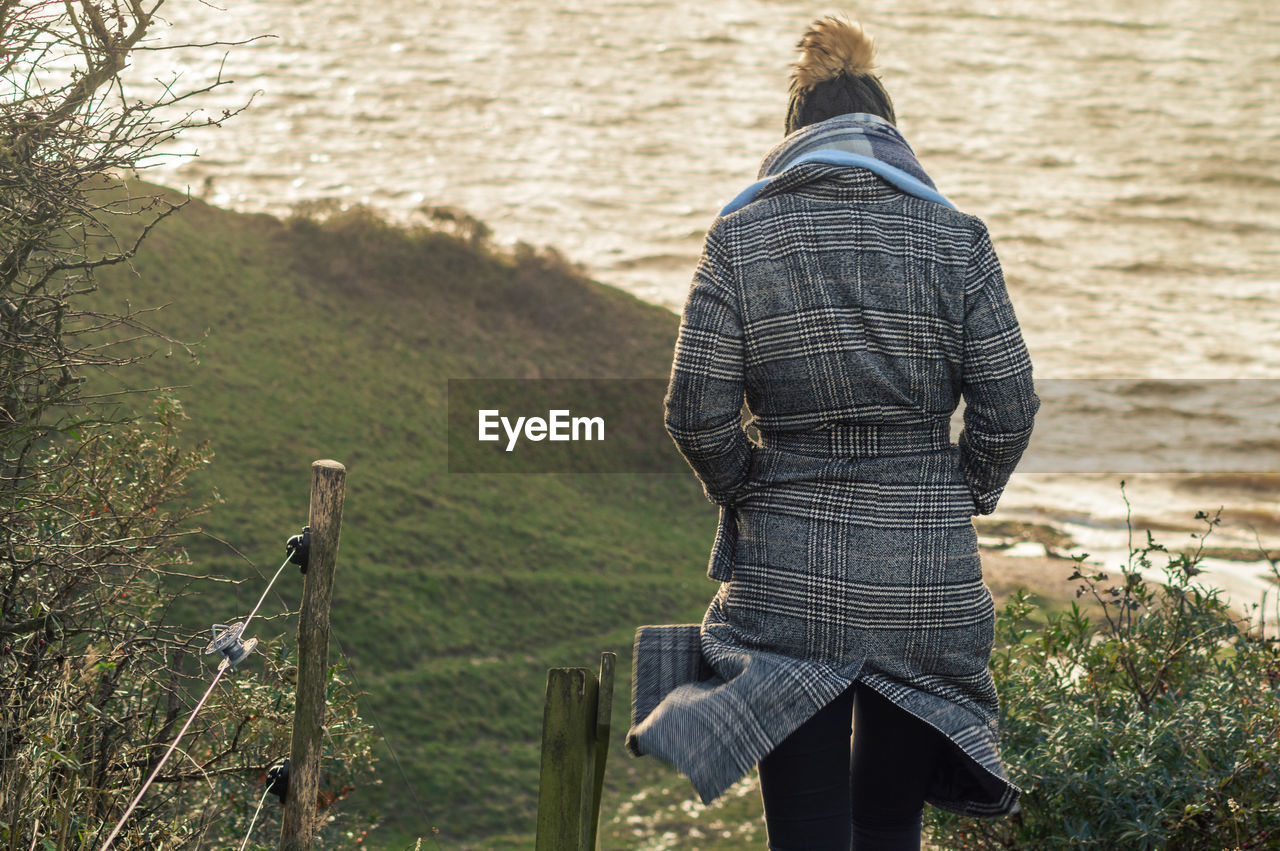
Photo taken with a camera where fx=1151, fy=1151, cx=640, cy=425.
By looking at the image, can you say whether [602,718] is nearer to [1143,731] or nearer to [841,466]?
[841,466]

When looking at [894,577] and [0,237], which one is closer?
[894,577]

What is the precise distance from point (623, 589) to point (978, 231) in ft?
19.5

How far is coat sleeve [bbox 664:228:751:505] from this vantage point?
1.71 meters

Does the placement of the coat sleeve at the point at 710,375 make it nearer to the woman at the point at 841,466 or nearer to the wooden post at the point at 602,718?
the woman at the point at 841,466

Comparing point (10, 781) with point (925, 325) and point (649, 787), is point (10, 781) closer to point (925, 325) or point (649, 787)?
point (925, 325)

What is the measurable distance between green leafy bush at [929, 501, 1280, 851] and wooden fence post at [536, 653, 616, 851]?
4.36 ft

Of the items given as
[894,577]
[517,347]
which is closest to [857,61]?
[894,577]

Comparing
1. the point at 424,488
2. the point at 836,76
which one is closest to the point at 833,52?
the point at 836,76

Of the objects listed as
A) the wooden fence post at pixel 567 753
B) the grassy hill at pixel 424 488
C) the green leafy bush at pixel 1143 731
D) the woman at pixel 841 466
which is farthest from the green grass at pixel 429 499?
the woman at pixel 841 466

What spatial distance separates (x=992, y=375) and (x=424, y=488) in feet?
21.5

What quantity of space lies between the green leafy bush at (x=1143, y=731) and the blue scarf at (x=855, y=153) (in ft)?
5.09

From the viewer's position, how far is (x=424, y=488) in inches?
313

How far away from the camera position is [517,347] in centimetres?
1037

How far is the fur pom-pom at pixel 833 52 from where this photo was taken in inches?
74.8
